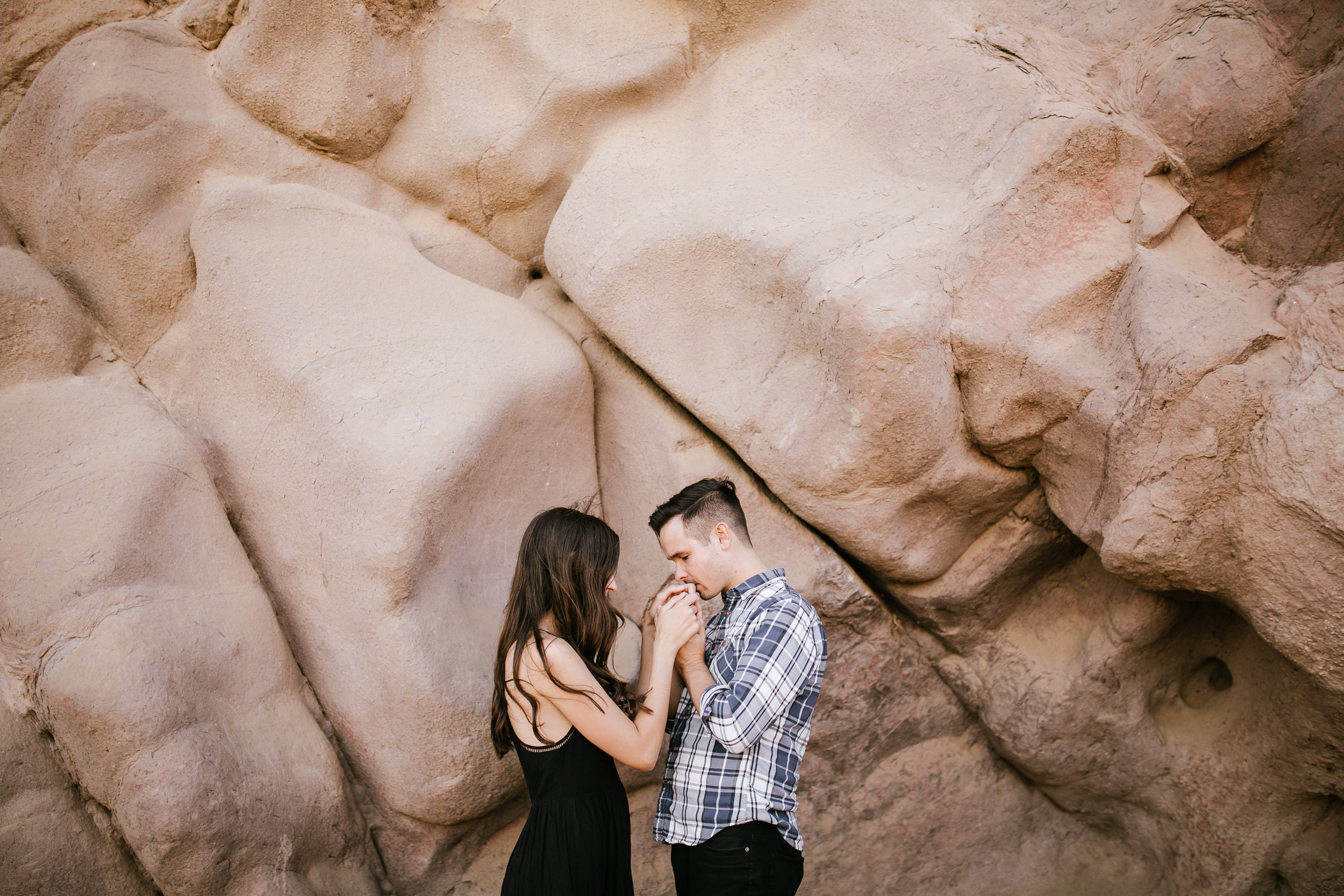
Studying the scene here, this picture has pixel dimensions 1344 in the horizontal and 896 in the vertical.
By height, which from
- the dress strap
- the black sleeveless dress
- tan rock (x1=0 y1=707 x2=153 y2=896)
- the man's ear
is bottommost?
tan rock (x1=0 y1=707 x2=153 y2=896)

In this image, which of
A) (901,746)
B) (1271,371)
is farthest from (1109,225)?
(901,746)

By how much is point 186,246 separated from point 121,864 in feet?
6.09

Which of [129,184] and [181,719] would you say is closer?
[181,719]

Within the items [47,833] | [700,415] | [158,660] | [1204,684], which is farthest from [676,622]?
[1204,684]

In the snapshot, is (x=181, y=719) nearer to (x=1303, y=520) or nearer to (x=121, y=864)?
(x=121, y=864)

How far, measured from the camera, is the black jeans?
1.89 metres

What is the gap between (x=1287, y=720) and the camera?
7.96ft

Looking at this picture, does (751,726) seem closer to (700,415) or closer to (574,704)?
(574,704)

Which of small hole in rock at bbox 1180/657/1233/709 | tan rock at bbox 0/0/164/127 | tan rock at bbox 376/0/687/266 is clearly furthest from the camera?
tan rock at bbox 0/0/164/127

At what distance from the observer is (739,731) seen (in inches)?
70.5

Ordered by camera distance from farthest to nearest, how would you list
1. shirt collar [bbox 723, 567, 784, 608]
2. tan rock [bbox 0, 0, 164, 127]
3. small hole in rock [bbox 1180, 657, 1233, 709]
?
1. tan rock [bbox 0, 0, 164, 127]
2. small hole in rock [bbox 1180, 657, 1233, 709]
3. shirt collar [bbox 723, 567, 784, 608]

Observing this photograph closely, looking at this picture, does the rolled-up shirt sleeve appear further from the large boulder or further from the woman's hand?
the large boulder

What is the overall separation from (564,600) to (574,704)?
9.0 inches

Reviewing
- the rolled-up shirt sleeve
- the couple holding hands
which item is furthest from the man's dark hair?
the rolled-up shirt sleeve
